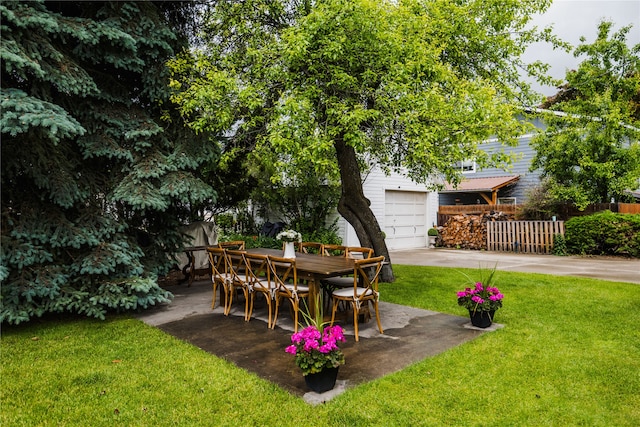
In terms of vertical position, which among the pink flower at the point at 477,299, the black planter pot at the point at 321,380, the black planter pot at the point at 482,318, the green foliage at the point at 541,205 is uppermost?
the green foliage at the point at 541,205

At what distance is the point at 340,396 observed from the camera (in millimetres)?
3281

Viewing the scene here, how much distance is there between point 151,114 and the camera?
670cm

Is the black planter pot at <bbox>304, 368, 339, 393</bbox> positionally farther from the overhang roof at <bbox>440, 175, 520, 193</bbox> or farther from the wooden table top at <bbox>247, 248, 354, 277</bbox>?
the overhang roof at <bbox>440, 175, 520, 193</bbox>

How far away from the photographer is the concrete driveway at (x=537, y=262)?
30.3 feet

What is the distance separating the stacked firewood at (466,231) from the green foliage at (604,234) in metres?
2.74

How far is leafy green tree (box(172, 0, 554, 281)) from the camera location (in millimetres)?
5699

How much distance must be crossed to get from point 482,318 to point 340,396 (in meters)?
2.58

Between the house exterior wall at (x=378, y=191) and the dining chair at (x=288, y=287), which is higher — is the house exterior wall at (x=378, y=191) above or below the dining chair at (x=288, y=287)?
above

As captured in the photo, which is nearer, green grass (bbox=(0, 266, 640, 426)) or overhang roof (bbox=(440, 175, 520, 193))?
green grass (bbox=(0, 266, 640, 426))

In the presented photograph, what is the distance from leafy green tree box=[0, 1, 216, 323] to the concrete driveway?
731 cm

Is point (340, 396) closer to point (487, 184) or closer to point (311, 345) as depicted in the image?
point (311, 345)

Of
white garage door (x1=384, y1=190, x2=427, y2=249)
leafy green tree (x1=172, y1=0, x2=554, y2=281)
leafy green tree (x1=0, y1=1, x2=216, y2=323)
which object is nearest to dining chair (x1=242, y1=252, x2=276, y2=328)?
leafy green tree (x1=0, y1=1, x2=216, y2=323)

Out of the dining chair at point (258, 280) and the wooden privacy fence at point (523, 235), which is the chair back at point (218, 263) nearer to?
the dining chair at point (258, 280)

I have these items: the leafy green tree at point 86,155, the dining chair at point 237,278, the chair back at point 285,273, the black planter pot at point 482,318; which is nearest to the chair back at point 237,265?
the dining chair at point 237,278
